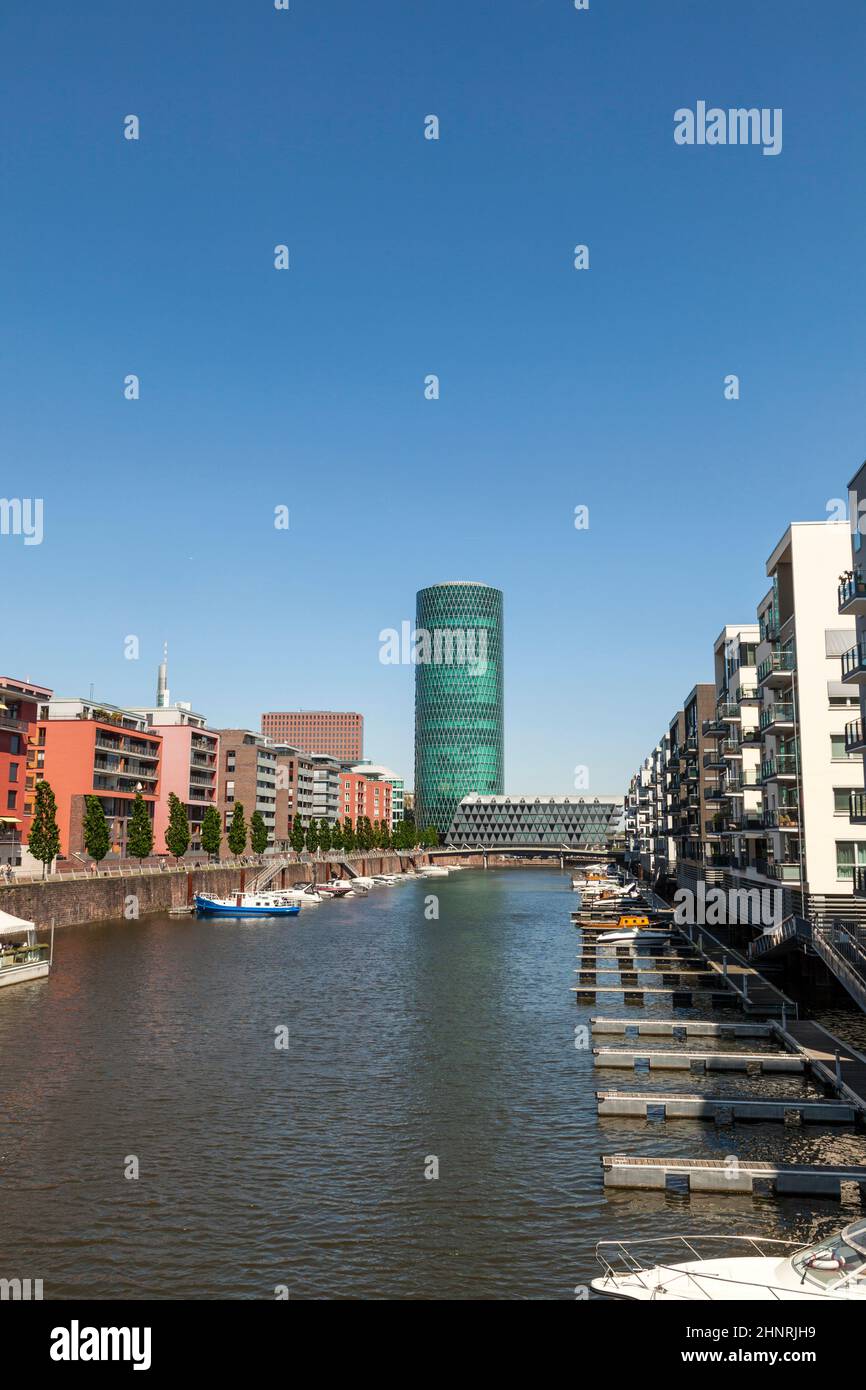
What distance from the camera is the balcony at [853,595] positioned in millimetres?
44312

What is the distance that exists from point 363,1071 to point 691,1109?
12.7 meters

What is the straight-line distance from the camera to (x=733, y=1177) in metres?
27.0

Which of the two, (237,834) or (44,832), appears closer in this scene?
(44,832)

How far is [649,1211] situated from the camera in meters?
26.0

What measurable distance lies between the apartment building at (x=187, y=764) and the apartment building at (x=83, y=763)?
1499 centimetres

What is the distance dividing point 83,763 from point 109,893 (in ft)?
94.0

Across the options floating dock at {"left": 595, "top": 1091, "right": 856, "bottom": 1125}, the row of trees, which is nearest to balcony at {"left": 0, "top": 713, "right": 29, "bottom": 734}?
Result: the row of trees

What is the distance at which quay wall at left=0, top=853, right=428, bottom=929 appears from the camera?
81.8m

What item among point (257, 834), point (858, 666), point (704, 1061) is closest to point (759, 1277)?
point (704, 1061)

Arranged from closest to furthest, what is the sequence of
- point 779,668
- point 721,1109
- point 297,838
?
point 721,1109, point 779,668, point 297,838

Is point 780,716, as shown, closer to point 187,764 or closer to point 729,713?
point 729,713

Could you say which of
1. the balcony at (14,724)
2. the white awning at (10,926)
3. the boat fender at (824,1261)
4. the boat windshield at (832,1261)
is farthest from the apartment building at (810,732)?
the balcony at (14,724)

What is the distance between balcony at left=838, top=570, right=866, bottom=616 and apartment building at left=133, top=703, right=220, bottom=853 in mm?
114995

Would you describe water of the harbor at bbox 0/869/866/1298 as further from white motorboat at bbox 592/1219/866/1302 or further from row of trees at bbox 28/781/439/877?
row of trees at bbox 28/781/439/877
